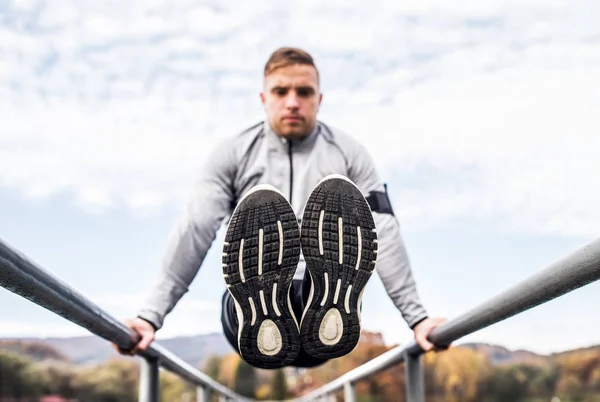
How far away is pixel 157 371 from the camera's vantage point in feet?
7.28

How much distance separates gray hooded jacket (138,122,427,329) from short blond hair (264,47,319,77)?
19 cm

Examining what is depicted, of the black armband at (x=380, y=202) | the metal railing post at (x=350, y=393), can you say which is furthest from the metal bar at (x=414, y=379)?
the metal railing post at (x=350, y=393)

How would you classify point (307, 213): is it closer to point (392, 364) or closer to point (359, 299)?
point (359, 299)

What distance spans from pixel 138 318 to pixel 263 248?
58cm

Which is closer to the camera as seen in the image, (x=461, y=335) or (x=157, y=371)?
(x=461, y=335)

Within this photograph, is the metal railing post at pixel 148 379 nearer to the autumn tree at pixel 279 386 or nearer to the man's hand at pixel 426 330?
the man's hand at pixel 426 330

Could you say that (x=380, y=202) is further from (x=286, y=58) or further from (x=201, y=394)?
(x=201, y=394)

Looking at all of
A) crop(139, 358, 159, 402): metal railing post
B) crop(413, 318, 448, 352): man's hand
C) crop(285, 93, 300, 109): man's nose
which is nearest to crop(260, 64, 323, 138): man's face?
crop(285, 93, 300, 109): man's nose

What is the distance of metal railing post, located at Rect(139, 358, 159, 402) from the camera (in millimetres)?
2180

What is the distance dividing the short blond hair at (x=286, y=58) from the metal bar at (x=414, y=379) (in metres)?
0.91

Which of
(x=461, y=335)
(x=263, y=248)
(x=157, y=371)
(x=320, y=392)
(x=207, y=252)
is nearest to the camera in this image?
(x=263, y=248)

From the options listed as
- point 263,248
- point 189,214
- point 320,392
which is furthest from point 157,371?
point 320,392

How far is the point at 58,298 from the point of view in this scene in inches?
49.6

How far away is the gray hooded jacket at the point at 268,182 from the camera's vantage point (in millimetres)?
1984
